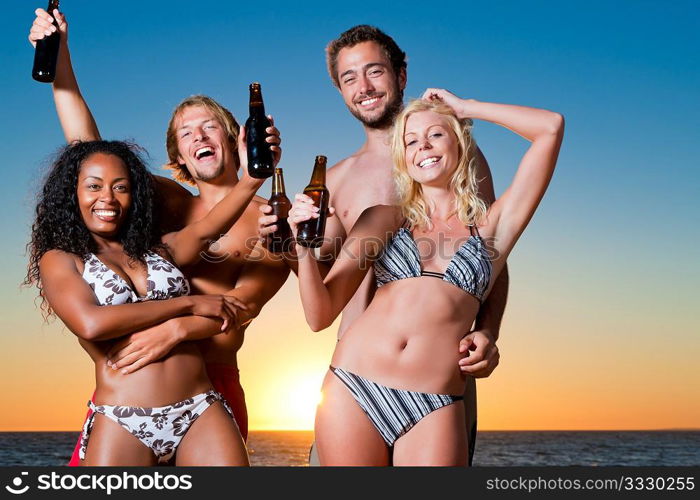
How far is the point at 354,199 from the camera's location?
4805mm

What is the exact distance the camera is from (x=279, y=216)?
12.9ft

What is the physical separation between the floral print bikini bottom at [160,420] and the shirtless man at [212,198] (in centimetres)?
61

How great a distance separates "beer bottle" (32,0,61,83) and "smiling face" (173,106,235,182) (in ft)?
2.50

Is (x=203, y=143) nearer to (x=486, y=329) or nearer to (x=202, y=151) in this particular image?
(x=202, y=151)

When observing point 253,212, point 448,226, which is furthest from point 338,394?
point 253,212

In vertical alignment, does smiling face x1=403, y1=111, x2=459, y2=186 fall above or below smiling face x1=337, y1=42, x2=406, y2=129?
below

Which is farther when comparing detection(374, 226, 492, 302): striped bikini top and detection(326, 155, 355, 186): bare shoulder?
detection(326, 155, 355, 186): bare shoulder

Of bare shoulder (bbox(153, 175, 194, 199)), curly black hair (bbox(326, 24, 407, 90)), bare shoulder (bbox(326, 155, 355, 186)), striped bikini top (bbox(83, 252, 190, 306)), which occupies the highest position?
curly black hair (bbox(326, 24, 407, 90))

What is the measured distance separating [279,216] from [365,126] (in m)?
1.26

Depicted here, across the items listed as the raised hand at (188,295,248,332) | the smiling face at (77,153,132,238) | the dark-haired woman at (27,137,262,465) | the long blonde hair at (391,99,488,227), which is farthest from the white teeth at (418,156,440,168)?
the smiling face at (77,153,132,238)

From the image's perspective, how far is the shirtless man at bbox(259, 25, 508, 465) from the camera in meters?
4.69

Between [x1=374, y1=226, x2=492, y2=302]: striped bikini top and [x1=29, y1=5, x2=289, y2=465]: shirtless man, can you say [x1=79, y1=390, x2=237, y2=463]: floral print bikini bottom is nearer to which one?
[x1=29, y1=5, x2=289, y2=465]: shirtless man

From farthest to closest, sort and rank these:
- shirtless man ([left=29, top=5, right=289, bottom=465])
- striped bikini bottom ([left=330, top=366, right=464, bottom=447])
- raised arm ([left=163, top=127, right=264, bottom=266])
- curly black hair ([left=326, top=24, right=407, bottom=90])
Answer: curly black hair ([left=326, top=24, right=407, bottom=90]) → shirtless man ([left=29, top=5, right=289, bottom=465]) → raised arm ([left=163, top=127, right=264, bottom=266]) → striped bikini bottom ([left=330, top=366, right=464, bottom=447])

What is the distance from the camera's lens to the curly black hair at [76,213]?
3729 mm
